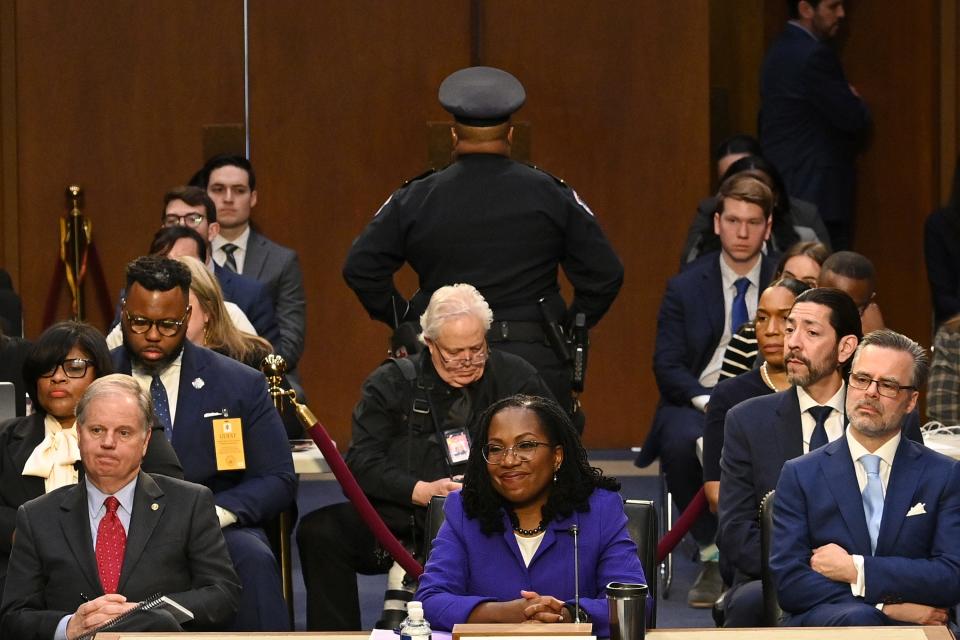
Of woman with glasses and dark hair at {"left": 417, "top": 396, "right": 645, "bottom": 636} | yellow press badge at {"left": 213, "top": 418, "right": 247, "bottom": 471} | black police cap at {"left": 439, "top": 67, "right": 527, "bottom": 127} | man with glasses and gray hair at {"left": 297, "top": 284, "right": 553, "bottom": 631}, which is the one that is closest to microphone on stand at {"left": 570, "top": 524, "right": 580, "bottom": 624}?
woman with glasses and dark hair at {"left": 417, "top": 396, "right": 645, "bottom": 636}

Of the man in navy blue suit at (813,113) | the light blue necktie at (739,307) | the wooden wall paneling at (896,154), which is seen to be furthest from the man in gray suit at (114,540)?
the wooden wall paneling at (896,154)

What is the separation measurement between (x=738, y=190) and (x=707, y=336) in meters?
0.58

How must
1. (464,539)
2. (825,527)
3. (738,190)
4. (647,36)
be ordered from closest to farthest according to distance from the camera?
(464,539), (825,527), (738,190), (647,36)

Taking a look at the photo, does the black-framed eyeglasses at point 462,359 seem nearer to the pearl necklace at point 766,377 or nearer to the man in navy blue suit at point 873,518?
the pearl necklace at point 766,377

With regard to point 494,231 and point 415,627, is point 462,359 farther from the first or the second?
point 415,627

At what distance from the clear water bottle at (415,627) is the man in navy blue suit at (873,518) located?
1225mm

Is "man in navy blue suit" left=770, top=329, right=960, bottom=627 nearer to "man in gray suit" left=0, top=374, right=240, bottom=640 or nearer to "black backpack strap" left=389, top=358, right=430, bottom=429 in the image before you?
"black backpack strap" left=389, top=358, right=430, bottom=429

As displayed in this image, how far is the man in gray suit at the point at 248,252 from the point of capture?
7.67 m

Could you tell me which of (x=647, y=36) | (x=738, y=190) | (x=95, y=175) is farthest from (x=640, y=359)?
(x=95, y=175)

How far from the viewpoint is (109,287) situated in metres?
8.98

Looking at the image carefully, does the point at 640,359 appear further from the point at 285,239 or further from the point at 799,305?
the point at 799,305

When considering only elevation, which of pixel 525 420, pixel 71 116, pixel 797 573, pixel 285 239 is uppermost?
pixel 71 116

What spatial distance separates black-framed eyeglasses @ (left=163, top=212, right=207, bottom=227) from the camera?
7.29 meters

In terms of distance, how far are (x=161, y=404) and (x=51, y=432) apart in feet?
1.32
